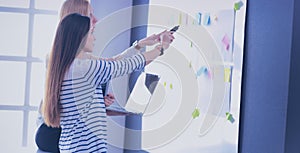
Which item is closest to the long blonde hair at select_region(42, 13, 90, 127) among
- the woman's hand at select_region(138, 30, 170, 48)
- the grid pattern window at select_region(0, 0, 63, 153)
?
the woman's hand at select_region(138, 30, 170, 48)

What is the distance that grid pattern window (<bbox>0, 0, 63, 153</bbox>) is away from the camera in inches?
73.1

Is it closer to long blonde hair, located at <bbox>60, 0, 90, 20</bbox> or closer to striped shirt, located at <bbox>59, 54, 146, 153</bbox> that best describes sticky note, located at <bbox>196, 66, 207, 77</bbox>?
striped shirt, located at <bbox>59, 54, 146, 153</bbox>

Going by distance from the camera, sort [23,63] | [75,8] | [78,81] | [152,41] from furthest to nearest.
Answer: [23,63] < [75,8] < [152,41] < [78,81]

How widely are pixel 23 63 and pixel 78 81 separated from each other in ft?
2.47

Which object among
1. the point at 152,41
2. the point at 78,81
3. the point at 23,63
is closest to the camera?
the point at 78,81

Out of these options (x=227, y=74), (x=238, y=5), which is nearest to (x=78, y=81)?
(x=227, y=74)

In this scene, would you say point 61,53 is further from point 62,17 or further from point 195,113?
point 195,113

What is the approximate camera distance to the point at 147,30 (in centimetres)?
173

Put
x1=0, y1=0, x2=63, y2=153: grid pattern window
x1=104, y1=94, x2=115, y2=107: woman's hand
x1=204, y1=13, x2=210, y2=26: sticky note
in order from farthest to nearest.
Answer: x1=0, y1=0, x2=63, y2=153: grid pattern window
x1=104, y1=94, x2=115, y2=107: woman's hand
x1=204, y1=13, x2=210, y2=26: sticky note

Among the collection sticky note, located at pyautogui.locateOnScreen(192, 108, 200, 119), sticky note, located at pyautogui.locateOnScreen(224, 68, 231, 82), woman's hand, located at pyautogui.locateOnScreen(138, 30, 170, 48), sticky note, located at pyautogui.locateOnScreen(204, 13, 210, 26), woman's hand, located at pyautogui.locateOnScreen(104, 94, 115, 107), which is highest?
sticky note, located at pyautogui.locateOnScreen(204, 13, 210, 26)

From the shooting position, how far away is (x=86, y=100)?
4.28ft

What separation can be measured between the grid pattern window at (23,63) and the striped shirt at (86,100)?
23.1 inches

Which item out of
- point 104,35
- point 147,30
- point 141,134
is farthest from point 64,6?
point 141,134

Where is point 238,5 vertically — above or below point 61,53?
above
